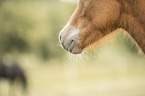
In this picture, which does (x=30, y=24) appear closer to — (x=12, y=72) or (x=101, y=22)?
(x=12, y=72)

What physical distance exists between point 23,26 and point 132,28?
14.3 metres

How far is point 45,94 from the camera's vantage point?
1223 centimetres

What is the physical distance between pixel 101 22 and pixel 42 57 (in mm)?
18090

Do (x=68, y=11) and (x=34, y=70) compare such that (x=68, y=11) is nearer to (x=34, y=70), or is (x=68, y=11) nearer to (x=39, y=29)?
(x=39, y=29)

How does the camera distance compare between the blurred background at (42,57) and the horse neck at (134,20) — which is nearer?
the horse neck at (134,20)

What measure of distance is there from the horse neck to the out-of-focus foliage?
12642 mm

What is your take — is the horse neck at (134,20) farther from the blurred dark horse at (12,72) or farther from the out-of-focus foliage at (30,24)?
the out-of-focus foliage at (30,24)

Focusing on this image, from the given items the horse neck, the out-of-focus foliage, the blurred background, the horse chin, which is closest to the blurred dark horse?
the blurred background

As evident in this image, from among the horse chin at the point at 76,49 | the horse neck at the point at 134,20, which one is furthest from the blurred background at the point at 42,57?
the horse neck at the point at 134,20

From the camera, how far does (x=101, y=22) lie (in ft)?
8.57

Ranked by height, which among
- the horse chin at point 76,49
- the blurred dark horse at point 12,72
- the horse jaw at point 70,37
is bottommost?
the horse chin at point 76,49

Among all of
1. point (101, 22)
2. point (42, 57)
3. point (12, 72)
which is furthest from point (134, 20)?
point (42, 57)

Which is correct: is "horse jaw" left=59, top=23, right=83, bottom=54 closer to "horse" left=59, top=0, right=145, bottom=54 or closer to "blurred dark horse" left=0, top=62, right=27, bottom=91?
"horse" left=59, top=0, right=145, bottom=54

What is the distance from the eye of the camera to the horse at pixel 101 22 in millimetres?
2516
